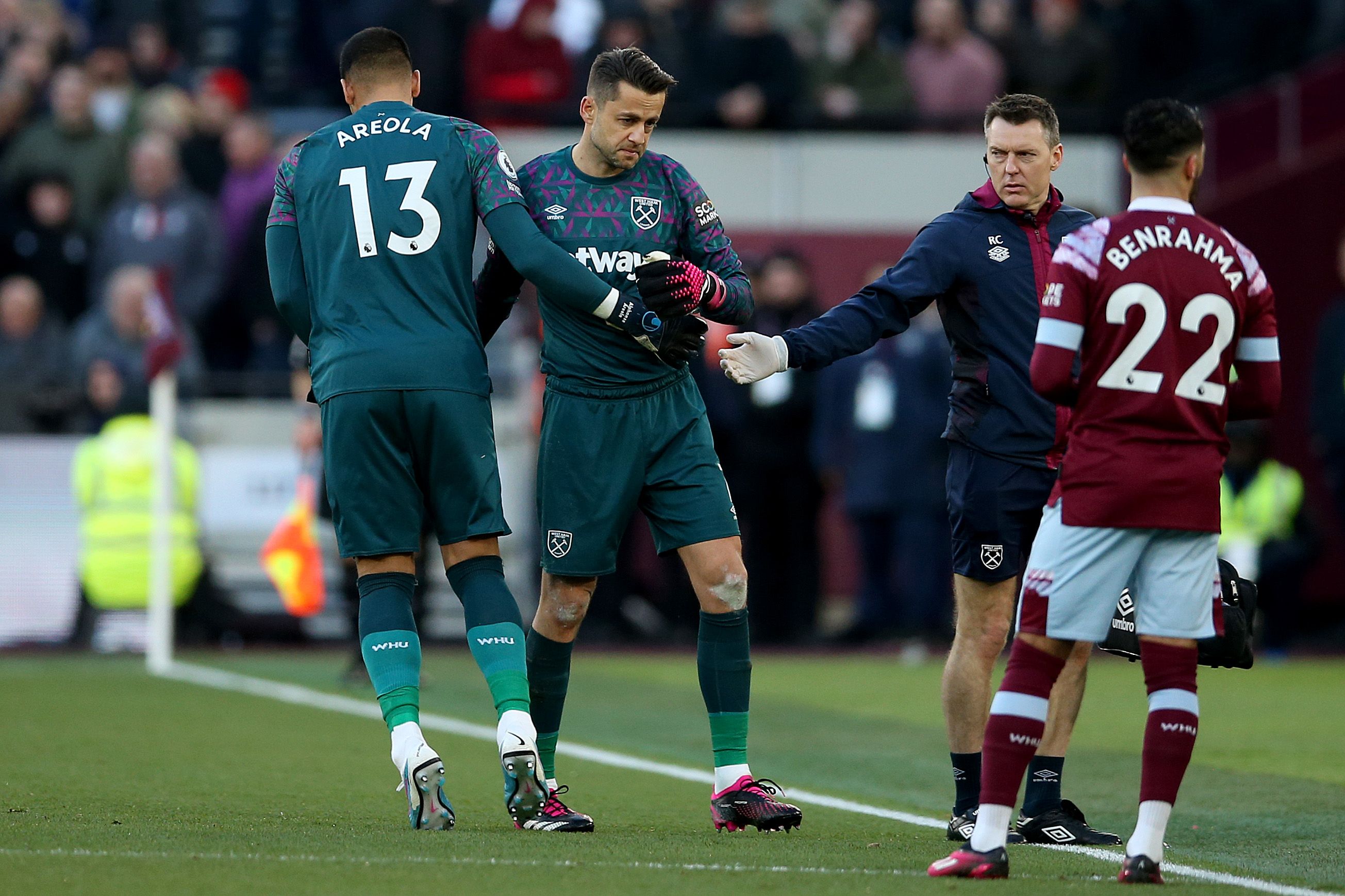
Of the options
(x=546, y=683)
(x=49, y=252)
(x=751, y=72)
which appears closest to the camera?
(x=546, y=683)

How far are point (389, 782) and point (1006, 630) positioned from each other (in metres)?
2.41

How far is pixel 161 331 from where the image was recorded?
489 inches

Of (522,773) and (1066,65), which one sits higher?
(1066,65)

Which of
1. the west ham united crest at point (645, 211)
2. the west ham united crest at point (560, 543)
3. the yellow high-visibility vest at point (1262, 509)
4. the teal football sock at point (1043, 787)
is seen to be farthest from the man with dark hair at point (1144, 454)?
the yellow high-visibility vest at point (1262, 509)

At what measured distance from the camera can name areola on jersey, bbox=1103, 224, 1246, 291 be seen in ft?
16.7

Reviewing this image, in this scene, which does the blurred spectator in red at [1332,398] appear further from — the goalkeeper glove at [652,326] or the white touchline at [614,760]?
the goalkeeper glove at [652,326]

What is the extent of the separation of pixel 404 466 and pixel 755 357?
1135mm

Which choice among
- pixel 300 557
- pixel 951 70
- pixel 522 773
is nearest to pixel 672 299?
pixel 522 773

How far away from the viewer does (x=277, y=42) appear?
1756cm

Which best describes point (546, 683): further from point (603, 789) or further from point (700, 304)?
point (700, 304)

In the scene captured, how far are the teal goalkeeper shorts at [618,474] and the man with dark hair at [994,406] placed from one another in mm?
623

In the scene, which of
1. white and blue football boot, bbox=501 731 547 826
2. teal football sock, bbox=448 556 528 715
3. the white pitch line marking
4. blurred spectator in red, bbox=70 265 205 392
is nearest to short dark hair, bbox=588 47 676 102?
teal football sock, bbox=448 556 528 715

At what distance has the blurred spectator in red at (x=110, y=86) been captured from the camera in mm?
16500

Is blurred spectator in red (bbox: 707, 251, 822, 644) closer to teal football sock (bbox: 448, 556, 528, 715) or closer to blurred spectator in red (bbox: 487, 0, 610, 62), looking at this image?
blurred spectator in red (bbox: 487, 0, 610, 62)
